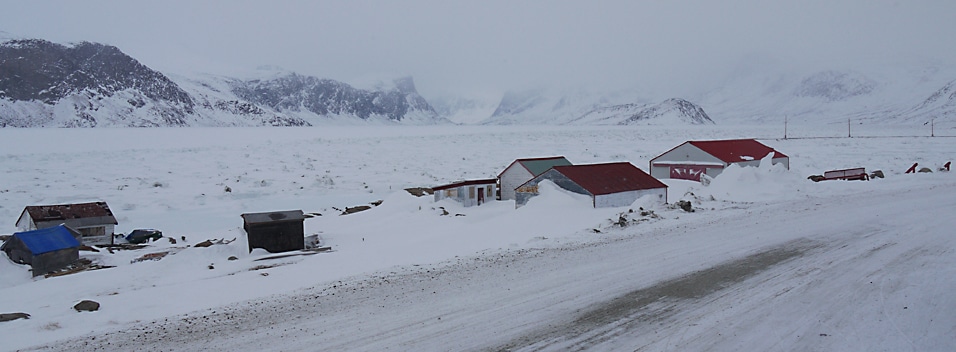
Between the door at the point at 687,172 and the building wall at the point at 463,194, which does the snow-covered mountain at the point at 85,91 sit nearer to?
the building wall at the point at 463,194

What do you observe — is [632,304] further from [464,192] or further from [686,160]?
[686,160]

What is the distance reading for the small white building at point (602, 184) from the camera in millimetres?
23875

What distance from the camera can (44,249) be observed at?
17656mm

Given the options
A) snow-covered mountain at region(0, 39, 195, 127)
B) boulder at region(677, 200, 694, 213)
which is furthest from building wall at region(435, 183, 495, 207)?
snow-covered mountain at region(0, 39, 195, 127)

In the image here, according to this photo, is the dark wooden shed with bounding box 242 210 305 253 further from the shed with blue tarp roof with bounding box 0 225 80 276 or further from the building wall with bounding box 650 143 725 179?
the building wall with bounding box 650 143 725 179

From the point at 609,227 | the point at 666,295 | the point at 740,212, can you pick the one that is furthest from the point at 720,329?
the point at 740,212

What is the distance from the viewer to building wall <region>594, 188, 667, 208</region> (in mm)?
23484

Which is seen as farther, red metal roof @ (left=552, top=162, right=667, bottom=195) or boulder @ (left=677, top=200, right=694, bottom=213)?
red metal roof @ (left=552, top=162, right=667, bottom=195)

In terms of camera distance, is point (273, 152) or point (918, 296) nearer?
point (918, 296)

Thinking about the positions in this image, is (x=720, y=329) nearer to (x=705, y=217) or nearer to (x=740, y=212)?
(x=705, y=217)

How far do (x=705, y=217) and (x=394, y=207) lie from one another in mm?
13299

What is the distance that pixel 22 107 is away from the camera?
151875 mm

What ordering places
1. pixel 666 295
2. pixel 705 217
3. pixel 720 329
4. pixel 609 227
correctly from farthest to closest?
pixel 705 217 → pixel 609 227 → pixel 666 295 → pixel 720 329

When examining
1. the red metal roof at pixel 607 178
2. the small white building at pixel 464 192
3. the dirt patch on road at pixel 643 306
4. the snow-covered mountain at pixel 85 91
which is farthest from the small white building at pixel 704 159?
the snow-covered mountain at pixel 85 91
